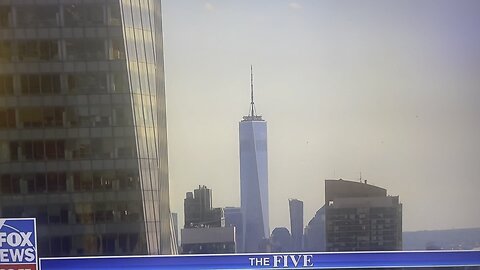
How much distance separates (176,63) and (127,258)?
91 cm

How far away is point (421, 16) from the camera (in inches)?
81.7

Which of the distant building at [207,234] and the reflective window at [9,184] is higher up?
the reflective window at [9,184]

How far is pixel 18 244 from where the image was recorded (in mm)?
2086

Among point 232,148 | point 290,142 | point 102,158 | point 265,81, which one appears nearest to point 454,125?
point 290,142

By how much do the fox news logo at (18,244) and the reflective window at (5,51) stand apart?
2.34ft

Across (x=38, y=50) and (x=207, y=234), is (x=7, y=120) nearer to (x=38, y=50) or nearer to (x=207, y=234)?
(x=38, y=50)

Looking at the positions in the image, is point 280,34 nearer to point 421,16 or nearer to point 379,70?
point 379,70

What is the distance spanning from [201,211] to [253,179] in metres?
0.28

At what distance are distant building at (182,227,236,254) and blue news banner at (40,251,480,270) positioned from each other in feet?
0.10

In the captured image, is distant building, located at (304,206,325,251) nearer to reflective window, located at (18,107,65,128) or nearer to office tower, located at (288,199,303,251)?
office tower, located at (288,199,303,251)

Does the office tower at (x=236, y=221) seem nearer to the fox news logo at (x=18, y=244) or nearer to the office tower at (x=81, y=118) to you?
the office tower at (x=81, y=118)

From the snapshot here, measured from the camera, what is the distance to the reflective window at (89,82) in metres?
2.02

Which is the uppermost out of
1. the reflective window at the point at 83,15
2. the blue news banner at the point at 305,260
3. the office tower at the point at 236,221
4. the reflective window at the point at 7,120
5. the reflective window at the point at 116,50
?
the reflective window at the point at 83,15

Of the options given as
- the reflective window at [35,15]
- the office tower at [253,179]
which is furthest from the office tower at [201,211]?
the reflective window at [35,15]
